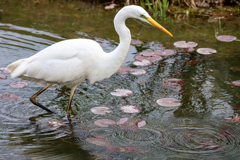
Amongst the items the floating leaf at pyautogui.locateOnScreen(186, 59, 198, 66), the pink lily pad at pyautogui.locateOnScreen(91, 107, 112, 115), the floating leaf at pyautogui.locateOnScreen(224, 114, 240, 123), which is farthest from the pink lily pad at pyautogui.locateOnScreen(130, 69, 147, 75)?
the floating leaf at pyautogui.locateOnScreen(224, 114, 240, 123)

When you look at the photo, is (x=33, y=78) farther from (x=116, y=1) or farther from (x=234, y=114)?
(x=116, y=1)

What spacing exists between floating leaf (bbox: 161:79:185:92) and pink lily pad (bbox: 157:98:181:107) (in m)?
0.54

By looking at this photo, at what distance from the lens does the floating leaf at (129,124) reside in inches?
150

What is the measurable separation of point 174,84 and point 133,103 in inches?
32.8

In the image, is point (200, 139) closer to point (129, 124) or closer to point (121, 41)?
point (129, 124)

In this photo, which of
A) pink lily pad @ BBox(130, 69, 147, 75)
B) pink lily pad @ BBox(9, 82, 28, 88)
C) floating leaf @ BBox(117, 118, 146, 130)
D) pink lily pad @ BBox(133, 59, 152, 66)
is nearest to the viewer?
floating leaf @ BBox(117, 118, 146, 130)

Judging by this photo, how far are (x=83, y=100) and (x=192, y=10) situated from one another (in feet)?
16.6

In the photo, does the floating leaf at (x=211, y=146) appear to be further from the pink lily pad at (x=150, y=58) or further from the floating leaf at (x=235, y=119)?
the pink lily pad at (x=150, y=58)

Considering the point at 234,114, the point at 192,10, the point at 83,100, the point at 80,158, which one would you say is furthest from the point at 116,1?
the point at 80,158

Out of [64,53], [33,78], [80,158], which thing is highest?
[64,53]

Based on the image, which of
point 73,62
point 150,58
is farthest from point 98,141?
point 150,58

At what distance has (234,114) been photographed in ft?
14.0

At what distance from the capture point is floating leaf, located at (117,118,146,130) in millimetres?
3815

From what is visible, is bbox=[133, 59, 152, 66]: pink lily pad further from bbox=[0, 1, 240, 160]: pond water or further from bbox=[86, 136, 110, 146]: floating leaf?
bbox=[86, 136, 110, 146]: floating leaf
